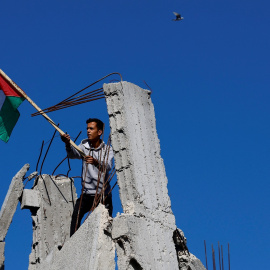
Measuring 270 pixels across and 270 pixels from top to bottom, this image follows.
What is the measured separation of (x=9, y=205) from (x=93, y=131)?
2.76 metres

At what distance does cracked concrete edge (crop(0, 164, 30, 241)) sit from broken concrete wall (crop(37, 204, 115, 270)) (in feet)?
9.18

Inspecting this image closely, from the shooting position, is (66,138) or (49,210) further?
(49,210)

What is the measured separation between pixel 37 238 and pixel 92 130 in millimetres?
2616

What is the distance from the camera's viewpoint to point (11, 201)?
548 inches

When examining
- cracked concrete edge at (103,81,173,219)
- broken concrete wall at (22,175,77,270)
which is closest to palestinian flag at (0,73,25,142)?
broken concrete wall at (22,175,77,270)

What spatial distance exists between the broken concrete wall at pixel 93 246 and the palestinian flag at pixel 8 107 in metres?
2.71

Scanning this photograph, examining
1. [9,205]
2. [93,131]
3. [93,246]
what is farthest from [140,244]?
[9,205]

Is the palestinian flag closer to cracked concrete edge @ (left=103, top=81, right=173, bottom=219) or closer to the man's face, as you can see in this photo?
the man's face

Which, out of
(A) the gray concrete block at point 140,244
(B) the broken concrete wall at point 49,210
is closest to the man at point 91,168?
(A) the gray concrete block at point 140,244

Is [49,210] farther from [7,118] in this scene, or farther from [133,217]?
[133,217]

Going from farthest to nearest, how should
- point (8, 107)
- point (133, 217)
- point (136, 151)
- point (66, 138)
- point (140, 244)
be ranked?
point (8, 107) → point (66, 138) → point (136, 151) → point (133, 217) → point (140, 244)

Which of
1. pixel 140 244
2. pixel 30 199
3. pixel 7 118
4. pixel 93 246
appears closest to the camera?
pixel 140 244

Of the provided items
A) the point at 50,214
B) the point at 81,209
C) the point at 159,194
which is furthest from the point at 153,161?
the point at 50,214

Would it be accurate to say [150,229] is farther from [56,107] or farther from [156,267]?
[56,107]
